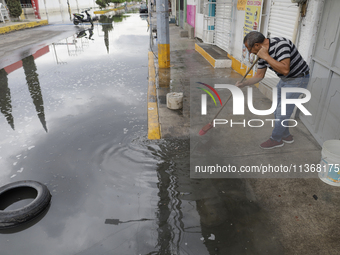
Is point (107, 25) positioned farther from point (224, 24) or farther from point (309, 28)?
point (309, 28)

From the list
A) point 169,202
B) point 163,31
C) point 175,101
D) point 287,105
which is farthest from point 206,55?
point 169,202

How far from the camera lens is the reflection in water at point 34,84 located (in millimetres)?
5959

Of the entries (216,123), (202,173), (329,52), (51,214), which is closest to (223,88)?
(216,123)

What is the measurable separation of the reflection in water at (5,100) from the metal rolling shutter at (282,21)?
604cm

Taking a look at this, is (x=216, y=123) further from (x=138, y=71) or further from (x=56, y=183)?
(x=138, y=71)

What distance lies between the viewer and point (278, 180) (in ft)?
11.4

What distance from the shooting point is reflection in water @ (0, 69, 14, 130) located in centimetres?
570

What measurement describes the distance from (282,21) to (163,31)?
412 cm

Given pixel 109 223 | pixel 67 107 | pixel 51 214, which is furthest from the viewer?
pixel 67 107

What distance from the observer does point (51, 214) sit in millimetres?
3064

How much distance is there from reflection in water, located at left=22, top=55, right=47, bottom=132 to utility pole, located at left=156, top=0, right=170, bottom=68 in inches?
165

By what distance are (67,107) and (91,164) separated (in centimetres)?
277

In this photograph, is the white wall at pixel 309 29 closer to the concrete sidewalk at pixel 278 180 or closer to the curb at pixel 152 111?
the concrete sidewalk at pixel 278 180

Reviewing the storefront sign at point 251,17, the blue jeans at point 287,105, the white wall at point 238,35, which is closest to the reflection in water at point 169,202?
the blue jeans at point 287,105
